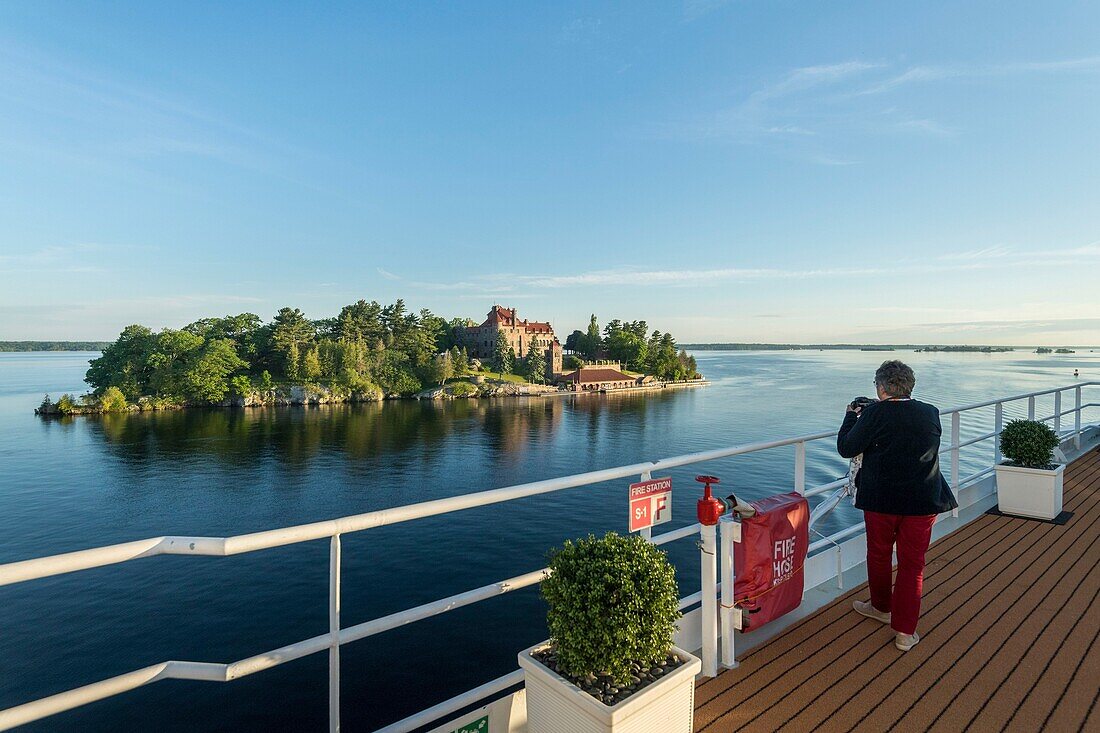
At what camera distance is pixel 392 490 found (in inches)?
1292

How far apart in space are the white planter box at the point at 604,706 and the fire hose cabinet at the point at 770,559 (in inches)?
39.3

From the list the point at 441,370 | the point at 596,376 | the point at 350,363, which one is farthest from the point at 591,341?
the point at 350,363

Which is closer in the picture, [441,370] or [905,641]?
[905,641]

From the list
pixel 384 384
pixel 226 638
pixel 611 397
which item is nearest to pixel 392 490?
pixel 226 638

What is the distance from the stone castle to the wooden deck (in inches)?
3941

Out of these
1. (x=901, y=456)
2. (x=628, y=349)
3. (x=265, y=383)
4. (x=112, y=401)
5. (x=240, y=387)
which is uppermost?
(x=628, y=349)

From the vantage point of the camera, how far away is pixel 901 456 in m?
3.18

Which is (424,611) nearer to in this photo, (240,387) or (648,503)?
(648,503)

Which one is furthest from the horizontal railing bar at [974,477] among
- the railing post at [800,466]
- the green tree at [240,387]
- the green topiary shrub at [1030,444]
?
the green tree at [240,387]

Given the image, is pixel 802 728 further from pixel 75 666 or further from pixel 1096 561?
pixel 75 666

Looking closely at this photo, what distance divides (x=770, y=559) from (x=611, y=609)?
1.63 metres

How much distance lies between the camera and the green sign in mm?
2275

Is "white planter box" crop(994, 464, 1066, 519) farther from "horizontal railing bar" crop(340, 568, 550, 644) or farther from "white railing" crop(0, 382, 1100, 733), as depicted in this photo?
"horizontal railing bar" crop(340, 568, 550, 644)

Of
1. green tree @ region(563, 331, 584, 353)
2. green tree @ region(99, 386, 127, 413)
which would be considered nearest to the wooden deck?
green tree @ region(99, 386, 127, 413)
